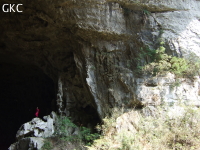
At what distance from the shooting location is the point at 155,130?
5.91 meters

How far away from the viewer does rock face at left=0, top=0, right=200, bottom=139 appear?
7.32 m

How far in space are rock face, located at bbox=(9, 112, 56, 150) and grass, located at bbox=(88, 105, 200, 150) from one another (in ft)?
6.92

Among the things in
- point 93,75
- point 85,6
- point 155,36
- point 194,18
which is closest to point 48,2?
point 85,6

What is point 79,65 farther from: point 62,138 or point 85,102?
point 62,138

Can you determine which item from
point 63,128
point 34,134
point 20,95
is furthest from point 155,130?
point 20,95

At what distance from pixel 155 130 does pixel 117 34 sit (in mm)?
3867

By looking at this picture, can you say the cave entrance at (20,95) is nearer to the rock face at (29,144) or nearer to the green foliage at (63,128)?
the green foliage at (63,128)

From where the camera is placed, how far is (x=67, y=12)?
7449 mm

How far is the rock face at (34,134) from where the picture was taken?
22.6 feet

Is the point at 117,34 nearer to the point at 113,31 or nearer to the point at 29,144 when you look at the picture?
the point at 113,31

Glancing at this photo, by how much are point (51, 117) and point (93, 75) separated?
8.29ft

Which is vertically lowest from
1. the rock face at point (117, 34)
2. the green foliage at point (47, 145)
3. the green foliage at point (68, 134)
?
the green foliage at point (47, 145)

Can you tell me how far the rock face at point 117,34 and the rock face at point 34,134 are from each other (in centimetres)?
203

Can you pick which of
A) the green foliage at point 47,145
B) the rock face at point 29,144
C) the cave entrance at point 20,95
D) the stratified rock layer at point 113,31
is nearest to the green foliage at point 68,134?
the green foliage at point 47,145
